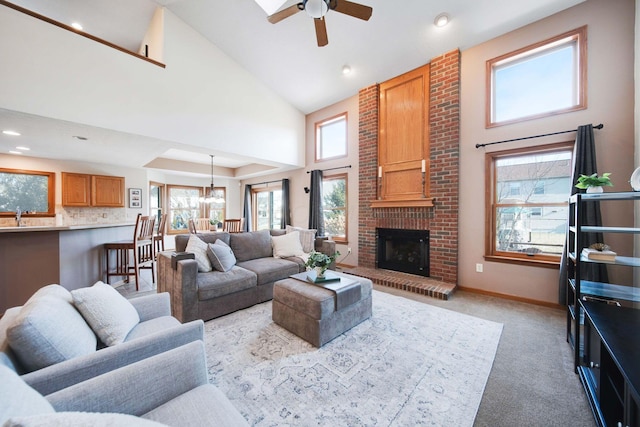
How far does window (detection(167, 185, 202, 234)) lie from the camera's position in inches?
292

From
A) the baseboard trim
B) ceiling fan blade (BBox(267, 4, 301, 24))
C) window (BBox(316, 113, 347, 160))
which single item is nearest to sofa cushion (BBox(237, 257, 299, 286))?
the baseboard trim

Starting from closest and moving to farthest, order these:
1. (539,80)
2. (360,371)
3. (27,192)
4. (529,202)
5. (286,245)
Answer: (360,371) < (539,80) < (529,202) < (286,245) < (27,192)

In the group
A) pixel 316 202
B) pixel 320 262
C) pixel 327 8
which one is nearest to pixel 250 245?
pixel 320 262

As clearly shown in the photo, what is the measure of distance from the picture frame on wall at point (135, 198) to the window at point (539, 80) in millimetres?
7227

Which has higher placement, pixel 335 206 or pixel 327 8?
pixel 327 8

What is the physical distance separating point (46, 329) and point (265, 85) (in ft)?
16.5

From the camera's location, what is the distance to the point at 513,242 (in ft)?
11.0

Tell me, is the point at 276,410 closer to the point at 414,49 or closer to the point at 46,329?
the point at 46,329

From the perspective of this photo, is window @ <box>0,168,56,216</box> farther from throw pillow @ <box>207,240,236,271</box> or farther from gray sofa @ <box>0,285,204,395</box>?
gray sofa @ <box>0,285,204,395</box>

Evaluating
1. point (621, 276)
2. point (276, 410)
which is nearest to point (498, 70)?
point (621, 276)

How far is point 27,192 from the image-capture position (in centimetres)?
452

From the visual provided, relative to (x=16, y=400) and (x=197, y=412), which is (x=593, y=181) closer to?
(x=197, y=412)

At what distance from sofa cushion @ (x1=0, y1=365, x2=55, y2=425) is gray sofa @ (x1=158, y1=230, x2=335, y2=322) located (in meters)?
1.99

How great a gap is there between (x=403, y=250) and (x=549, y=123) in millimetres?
2645
